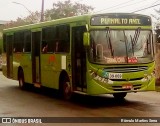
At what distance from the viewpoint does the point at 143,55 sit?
13953 mm

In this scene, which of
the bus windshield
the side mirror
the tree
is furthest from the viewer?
the tree

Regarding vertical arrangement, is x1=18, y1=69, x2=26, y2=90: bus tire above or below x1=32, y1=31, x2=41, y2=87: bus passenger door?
below

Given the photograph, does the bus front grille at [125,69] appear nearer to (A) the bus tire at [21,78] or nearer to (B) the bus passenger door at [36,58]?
(B) the bus passenger door at [36,58]

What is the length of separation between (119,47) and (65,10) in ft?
169

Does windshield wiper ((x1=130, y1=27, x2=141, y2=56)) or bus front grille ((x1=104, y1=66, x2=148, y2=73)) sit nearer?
bus front grille ((x1=104, y1=66, x2=148, y2=73))

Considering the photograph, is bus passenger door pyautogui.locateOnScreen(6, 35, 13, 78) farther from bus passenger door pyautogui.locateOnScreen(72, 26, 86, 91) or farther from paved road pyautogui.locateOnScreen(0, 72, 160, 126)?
bus passenger door pyautogui.locateOnScreen(72, 26, 86, 91)

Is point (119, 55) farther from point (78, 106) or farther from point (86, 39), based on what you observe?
point (78, 106)

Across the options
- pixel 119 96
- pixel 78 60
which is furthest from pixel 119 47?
pixel 119 96

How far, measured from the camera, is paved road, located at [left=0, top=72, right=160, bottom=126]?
12375mm

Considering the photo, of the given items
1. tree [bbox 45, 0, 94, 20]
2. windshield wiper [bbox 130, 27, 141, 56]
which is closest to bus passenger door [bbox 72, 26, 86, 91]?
windshield wiper [bbox 130, 27, 141, 56]

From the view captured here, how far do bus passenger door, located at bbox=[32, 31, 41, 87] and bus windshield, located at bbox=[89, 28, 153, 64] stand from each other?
16.6 feet

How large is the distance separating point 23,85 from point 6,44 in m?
3.03

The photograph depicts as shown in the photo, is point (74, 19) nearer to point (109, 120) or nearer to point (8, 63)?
point (109, 120)

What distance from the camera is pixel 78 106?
→ 1404cm
